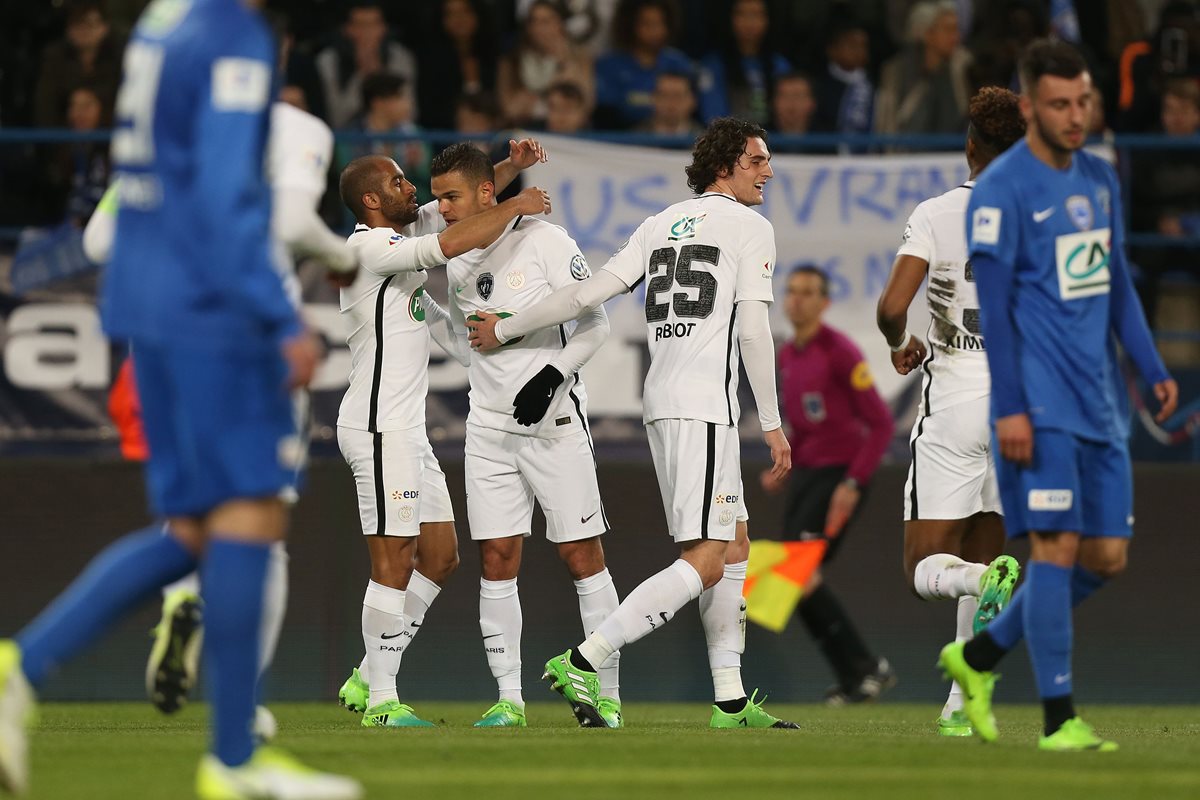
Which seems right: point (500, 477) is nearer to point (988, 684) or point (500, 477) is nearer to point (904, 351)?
point (904, 351)

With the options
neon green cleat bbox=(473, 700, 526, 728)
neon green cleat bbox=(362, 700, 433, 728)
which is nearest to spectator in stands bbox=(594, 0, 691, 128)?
neon green cleat bbox=(473, 700, 526, 728)

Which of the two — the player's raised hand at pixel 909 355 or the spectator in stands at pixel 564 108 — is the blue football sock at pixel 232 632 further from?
the spectator in stands at pixel 564 108

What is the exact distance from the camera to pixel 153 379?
184 inches

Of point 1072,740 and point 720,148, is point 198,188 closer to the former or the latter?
point 1072,740

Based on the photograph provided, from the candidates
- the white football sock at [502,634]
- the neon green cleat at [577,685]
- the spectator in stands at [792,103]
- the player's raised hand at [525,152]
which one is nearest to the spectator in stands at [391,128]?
the spectator in stands at [792,103]

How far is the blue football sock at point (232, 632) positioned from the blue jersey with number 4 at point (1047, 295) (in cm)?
264

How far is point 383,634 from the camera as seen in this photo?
8266 mm

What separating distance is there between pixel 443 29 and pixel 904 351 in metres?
6.58

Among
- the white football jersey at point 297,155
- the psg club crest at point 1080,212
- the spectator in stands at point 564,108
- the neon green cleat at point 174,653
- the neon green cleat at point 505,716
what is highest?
the spectator in stands at point 564,108

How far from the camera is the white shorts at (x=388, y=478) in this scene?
8.14 m

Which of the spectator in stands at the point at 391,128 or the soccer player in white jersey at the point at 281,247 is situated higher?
the spectator in stands at the point at 391,128

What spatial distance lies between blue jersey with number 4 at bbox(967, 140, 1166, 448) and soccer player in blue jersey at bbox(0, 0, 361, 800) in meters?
2.49

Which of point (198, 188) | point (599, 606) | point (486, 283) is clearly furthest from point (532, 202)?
point (198, 188)

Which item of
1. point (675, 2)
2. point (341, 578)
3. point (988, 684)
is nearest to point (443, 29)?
point (675, 2)
